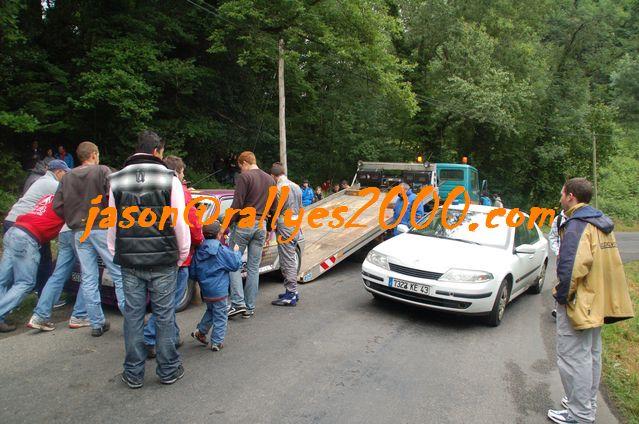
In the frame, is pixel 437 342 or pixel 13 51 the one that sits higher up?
pixel 13 51

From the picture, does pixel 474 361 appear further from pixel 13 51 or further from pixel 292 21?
pixel 292 21

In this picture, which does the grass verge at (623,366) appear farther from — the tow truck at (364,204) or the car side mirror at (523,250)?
the tow truck at (364,204)

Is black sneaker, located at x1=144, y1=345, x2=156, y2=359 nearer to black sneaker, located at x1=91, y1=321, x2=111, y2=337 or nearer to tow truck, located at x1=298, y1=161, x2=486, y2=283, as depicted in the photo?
black sneaker, located at x1=91, y1=321, x2=111, y2=337

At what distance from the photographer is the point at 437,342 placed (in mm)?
5480

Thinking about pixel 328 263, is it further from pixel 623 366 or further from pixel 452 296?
pixel 623 366

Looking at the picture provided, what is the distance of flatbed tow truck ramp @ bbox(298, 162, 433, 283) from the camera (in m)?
8.27

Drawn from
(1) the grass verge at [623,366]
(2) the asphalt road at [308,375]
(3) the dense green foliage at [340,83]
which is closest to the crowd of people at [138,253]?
(2) the asphalt road at [308,375]

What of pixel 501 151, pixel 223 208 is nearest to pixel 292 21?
pixel 223 208

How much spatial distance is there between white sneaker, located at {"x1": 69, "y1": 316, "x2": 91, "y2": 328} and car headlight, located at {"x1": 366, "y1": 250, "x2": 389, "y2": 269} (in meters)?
3.60

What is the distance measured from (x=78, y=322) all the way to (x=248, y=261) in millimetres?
2052

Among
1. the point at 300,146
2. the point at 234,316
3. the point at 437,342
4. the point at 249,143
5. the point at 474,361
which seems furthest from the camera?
the point at 300,146

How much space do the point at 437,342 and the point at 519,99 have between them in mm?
23694

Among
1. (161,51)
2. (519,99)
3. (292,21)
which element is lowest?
(519,99)

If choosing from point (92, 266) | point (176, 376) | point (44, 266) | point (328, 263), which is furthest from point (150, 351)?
point (328, 263)
